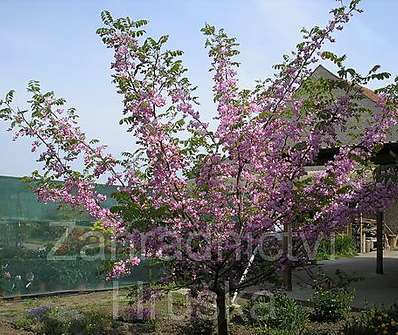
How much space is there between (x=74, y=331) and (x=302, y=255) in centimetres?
296

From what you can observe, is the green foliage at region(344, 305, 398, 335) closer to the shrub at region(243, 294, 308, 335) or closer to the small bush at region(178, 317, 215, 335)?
the shrub at region(243, 294, 308, 335)

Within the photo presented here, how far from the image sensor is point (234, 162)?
5047mm

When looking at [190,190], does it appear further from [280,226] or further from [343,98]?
[343,98]

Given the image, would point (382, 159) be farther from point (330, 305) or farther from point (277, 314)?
point (277, 314)

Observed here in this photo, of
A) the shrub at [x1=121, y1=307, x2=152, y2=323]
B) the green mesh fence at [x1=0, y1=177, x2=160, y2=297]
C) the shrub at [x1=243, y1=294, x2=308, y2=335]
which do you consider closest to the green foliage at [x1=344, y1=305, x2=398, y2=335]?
the shrub at [x1=243, y1=294, x2=308, y2=335]

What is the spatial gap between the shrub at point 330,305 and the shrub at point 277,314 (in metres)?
Result: 0.20

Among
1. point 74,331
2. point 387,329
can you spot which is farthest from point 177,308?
point 387,329

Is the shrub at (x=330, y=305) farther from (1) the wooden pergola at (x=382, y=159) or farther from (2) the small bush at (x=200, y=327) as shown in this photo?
(2) the small bush at (x=200, y=327)

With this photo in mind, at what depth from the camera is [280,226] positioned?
5133mm

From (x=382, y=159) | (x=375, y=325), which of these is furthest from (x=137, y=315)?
(x=382, y=159)

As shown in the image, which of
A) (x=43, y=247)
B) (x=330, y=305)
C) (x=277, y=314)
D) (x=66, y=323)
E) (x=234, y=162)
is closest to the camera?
(x=234, y=162)

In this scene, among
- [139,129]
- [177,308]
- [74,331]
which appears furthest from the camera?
[177,308]

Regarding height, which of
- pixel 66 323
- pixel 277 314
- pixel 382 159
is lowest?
pixel 66 323

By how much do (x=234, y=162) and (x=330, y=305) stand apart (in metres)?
2.86
